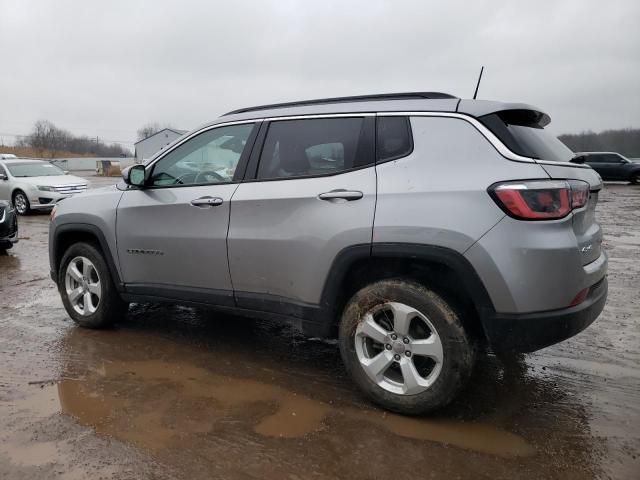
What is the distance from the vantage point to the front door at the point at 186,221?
360 cm

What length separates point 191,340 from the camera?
4238 mm

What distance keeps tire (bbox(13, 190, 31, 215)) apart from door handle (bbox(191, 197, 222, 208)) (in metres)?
12.2

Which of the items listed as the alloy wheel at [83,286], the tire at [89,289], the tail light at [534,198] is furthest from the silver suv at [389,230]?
the alloy wheel at [83,286]

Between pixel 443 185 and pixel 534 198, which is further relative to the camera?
pixel 443 185

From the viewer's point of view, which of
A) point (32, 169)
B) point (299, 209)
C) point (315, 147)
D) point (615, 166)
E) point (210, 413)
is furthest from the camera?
point (615, 166)

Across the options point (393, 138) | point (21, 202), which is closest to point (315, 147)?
point (393, 138)

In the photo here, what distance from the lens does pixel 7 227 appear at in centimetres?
810

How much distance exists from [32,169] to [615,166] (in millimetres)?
26351

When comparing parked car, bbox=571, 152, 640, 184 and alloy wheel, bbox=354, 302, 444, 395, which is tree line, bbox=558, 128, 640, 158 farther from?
alloy wheel, bbox=354, 302, 444, 395

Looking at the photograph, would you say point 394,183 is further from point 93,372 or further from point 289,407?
point 93,372

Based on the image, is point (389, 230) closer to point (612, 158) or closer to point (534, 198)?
point (534, 198)

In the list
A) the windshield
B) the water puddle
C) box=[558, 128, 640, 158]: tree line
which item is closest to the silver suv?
the water puddle

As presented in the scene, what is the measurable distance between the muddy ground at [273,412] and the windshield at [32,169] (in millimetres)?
11469

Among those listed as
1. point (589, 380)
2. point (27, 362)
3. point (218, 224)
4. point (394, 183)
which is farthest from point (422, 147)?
point (27, 362)
